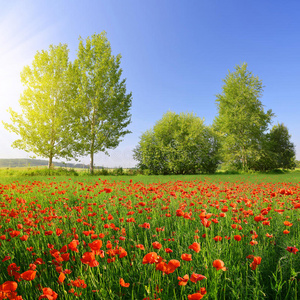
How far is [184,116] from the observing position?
27422mm

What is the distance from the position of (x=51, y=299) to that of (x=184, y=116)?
1076 inches

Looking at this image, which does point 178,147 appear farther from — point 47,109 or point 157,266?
point 157,266

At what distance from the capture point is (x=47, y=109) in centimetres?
2222

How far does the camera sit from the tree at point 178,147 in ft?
81.4

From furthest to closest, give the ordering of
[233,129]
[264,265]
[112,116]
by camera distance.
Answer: [233,129]
[112,116]
[264,265]

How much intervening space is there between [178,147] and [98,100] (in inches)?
428

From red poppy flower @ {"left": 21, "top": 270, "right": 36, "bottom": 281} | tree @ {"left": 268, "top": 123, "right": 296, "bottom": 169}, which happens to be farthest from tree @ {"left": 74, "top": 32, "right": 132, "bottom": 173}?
tree @ {"left": 268, "top": 123, "right": 296, "bottom": 169}

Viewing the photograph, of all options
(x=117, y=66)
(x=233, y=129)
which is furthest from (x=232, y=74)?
(x=117, y=66)

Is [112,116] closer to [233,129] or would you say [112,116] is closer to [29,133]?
[29,133]

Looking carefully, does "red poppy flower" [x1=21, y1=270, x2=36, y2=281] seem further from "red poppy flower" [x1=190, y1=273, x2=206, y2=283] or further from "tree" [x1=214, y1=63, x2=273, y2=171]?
"tree" [x1=214, y1=63, x2=273, y2=171]

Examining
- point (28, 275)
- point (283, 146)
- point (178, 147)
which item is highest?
point (283, 146)

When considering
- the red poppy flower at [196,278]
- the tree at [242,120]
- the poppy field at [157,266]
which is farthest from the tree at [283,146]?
the red poppy flower at [196,278]

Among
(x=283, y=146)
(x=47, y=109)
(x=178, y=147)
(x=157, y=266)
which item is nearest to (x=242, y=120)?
(x=178, y=147)

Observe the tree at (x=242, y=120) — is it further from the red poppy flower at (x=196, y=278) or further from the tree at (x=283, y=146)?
the red poppy flower at (x=196, y=278)
